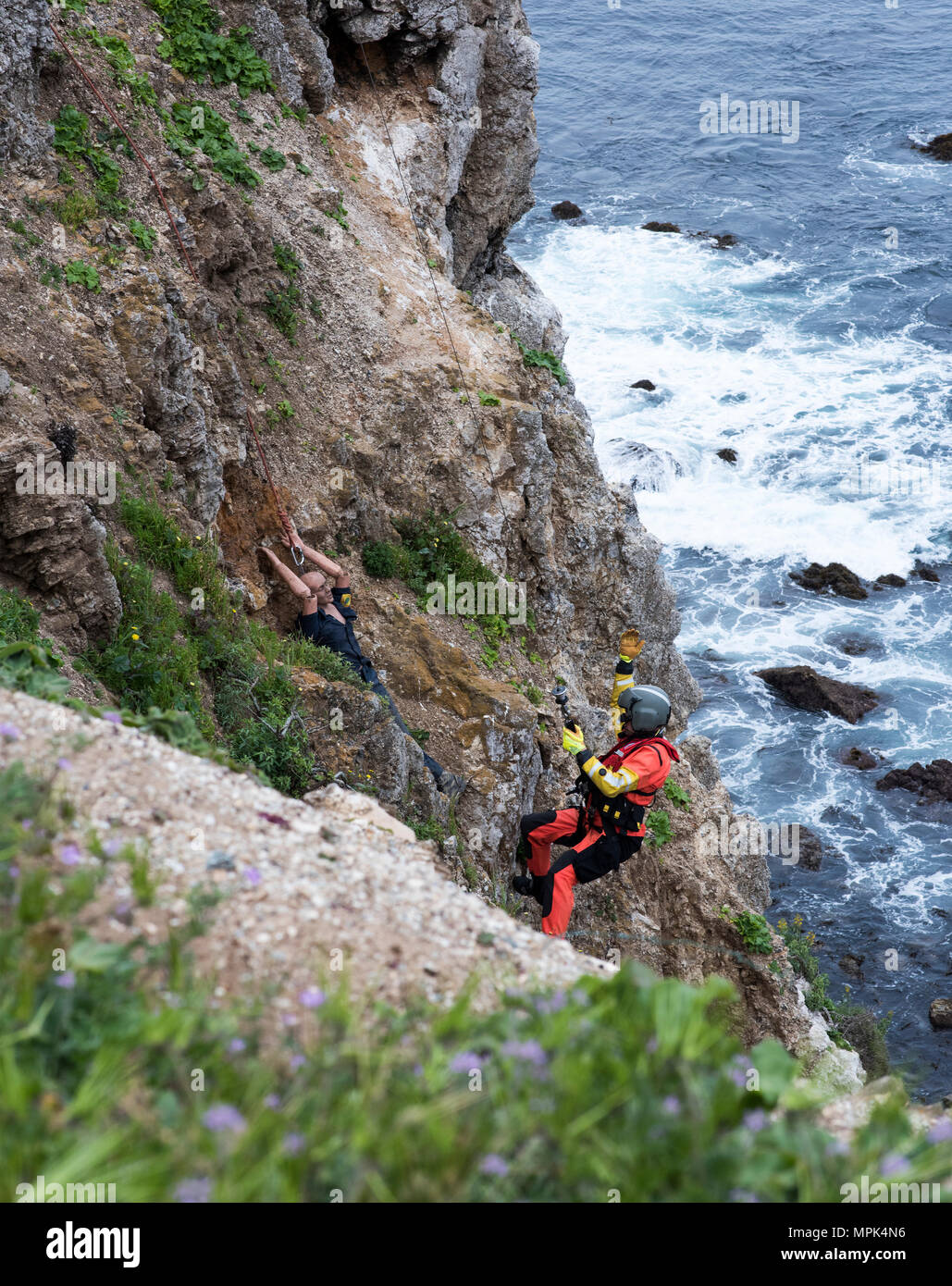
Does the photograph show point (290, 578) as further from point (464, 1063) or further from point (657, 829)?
point (464, 1063)

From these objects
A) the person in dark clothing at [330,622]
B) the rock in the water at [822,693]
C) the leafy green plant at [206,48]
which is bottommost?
the rock in the water at [822,693]

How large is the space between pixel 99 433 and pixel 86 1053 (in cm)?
616

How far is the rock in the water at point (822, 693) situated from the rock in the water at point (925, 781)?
201 cm

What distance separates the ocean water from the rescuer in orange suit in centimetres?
368

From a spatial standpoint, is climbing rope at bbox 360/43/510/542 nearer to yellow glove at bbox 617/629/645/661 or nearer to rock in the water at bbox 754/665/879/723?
yellow glove at bbox 617/629/645/661

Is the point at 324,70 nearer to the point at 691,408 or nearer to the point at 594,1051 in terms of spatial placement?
the point at 594,1051

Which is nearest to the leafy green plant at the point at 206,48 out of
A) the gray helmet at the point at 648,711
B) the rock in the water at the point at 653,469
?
the gray helmet at the point at 648,711

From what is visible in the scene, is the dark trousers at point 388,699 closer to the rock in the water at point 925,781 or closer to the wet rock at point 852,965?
the wet rock at point 852,965

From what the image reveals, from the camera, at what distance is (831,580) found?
27.1 metres

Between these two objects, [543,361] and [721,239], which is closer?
[543,361]

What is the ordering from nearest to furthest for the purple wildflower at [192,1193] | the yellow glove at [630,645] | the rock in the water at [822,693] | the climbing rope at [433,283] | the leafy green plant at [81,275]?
the purple wildflower at [192,1193] < the leafy green plant at [81,275] < the yellow glove at [630,645] < the climbing rope at [433,283] < the rock in the water at [822,693]

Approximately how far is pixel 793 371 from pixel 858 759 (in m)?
17.4

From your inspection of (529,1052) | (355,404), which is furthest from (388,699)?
(529,1052)

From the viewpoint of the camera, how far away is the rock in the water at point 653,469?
30.4 m
